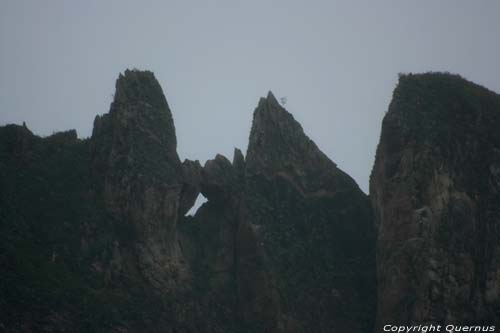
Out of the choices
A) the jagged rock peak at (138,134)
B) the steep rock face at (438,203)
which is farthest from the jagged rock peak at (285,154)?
the jagged rock peak at (138,134)

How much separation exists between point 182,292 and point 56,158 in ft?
44.1

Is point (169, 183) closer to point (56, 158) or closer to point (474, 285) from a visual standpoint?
Answer: point (56, 158)

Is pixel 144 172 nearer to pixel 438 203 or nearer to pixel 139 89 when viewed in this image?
pixel 139 89

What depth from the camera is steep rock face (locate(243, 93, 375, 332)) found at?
45.4 meters

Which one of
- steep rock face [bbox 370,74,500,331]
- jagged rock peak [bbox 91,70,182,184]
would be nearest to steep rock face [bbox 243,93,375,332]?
steep rock face [bbox 370,74,500,331]

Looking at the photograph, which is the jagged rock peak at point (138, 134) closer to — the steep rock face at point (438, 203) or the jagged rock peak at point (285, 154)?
the jagged rock peak at point (285, 154)

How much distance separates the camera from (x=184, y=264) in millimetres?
46656

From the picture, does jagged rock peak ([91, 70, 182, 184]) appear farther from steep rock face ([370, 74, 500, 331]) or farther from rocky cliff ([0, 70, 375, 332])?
steep rock face ([370, 74, 500, 331])

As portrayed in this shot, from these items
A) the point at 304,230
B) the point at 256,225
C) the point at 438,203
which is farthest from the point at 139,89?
the point at 438,203

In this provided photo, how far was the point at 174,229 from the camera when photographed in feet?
154

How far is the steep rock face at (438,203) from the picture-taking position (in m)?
41.1

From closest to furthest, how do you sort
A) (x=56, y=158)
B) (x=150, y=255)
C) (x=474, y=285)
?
(x=474, y=285), (x=150, y=255), (x=56, y=158)

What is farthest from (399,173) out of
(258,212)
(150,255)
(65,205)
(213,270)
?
(65,205)

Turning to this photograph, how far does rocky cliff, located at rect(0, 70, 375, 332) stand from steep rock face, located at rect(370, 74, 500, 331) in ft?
14.7
